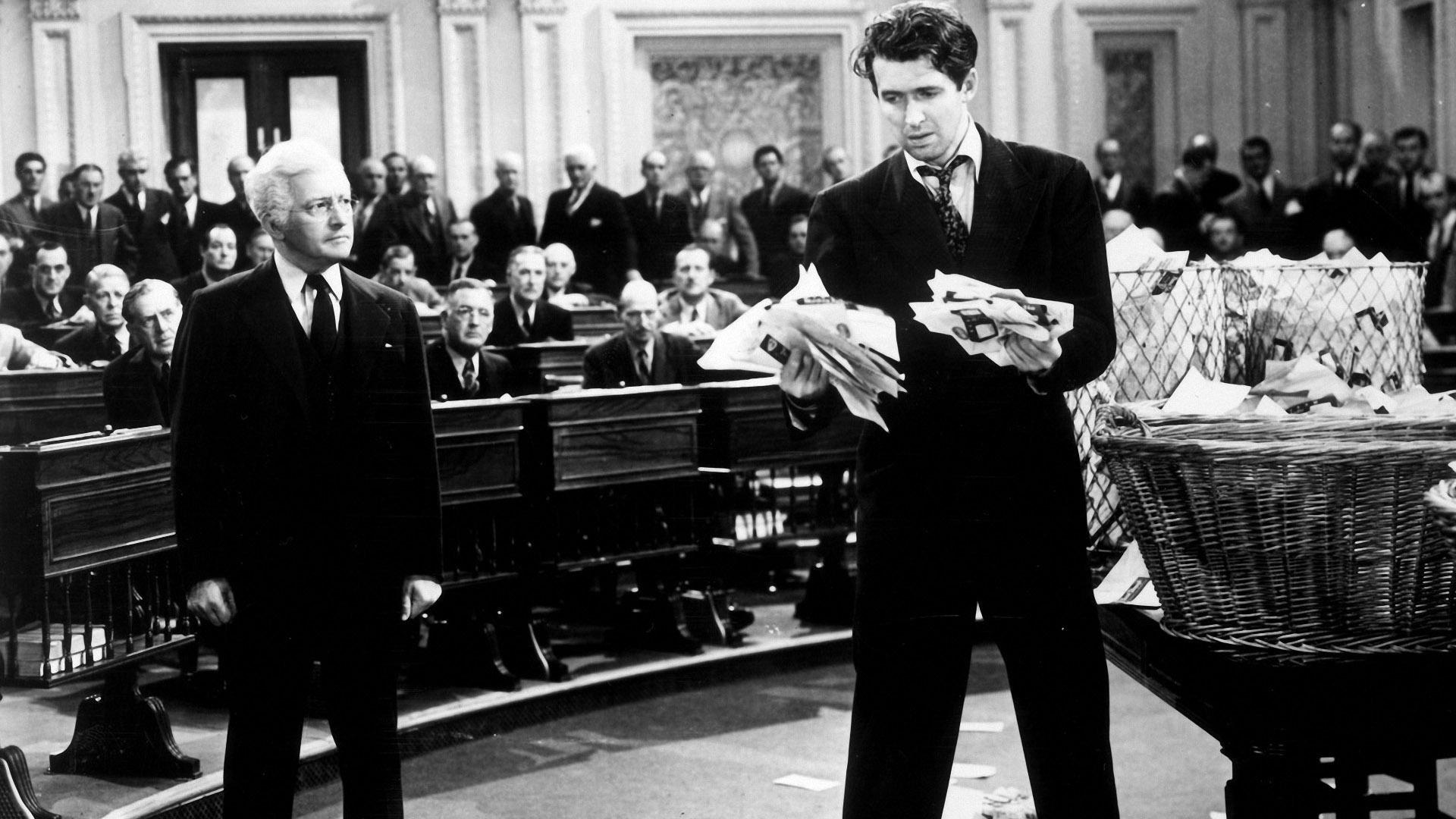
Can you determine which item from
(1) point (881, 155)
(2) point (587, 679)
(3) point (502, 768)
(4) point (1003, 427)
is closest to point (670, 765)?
(3) point (502, 768)

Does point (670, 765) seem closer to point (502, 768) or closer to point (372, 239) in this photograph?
point (502, 768)

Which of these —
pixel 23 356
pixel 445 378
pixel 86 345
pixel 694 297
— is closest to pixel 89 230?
pixel 86 345

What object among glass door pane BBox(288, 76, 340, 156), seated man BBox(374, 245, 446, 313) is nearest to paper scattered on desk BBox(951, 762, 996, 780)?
seated man BBox(374, 245, 446, 313)

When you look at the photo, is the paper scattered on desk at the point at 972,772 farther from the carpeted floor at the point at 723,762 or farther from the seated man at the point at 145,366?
the seated man at the point at 145,366

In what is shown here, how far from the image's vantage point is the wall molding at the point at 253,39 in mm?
10820

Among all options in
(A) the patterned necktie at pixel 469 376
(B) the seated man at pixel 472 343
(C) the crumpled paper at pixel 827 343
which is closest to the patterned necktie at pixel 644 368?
(B) the seated man at pixel 472 343

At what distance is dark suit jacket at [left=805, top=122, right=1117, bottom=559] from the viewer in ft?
6.64

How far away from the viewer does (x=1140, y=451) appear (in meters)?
1.84

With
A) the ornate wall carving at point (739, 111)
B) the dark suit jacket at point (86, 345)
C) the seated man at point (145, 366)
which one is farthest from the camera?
the ornate wall carving at point (739, 111)

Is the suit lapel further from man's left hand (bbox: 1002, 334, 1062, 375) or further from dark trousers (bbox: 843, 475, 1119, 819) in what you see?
man's left hand (bbox: 1002, 334, 1062, 375)

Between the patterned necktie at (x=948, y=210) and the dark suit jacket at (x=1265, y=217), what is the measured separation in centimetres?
757

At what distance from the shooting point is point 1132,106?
12141 mm

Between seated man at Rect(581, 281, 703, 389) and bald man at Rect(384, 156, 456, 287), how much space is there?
11.0ft

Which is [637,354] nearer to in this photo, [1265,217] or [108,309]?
[108,309]
